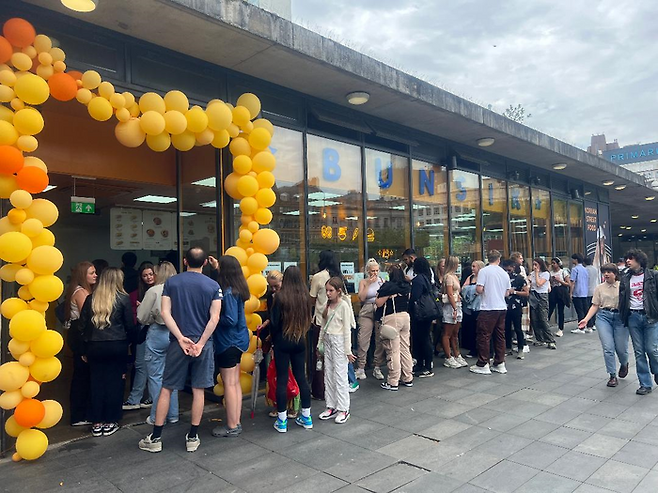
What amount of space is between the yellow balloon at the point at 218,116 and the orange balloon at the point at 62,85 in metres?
1.25

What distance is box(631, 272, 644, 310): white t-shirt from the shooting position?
5903 mm

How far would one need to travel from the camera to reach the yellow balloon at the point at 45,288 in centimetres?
393

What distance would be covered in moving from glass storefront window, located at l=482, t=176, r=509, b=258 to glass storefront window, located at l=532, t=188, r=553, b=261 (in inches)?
58.3

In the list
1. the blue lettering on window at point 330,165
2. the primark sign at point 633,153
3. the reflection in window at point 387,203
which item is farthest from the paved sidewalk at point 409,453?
the primark sign at point 633,153

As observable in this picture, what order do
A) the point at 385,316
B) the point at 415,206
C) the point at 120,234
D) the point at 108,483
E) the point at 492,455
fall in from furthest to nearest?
the point at 415,206
the point at 120,234
the point at 385,316
the point at 492,455
the point at 108,483

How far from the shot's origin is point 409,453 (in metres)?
4.19

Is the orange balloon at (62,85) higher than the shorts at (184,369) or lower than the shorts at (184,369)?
higher

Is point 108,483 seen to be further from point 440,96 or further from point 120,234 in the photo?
point 440,96

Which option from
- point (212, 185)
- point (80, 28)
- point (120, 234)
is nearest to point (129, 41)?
point (80, 28)

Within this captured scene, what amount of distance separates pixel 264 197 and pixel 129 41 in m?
2.14

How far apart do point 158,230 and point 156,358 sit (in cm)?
403

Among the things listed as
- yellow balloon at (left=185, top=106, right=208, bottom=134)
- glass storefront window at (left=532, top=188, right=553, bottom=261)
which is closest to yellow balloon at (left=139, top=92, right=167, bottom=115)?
yellow balloon at (left=185, top=106, right=208, bottom=134)

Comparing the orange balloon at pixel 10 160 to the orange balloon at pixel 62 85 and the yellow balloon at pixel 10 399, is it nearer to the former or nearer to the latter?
the orange balloon at pixel 62 85

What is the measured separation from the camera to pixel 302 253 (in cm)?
686
